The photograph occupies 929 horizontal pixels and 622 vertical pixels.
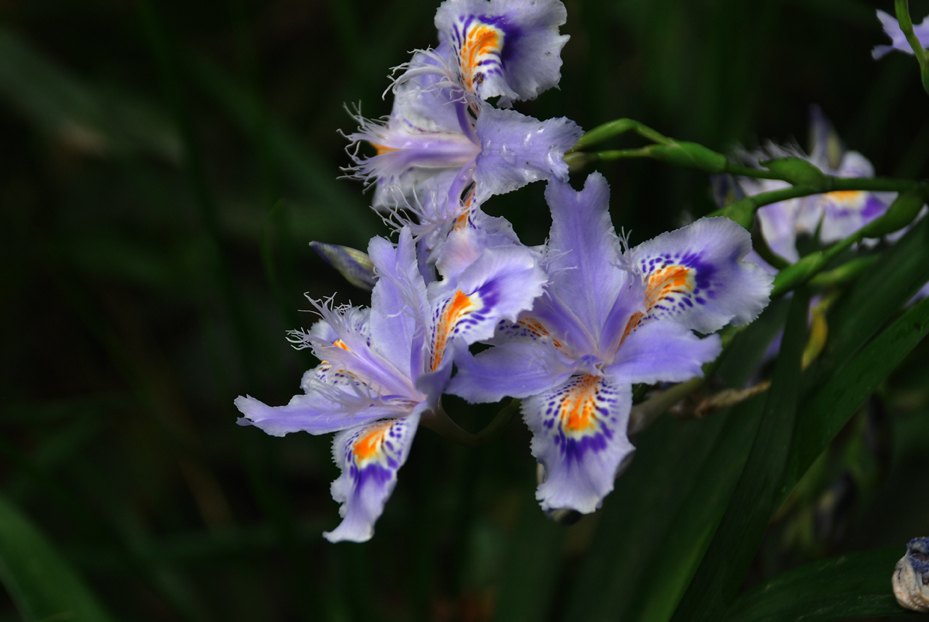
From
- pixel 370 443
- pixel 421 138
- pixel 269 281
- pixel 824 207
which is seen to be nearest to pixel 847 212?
pixel 824 207

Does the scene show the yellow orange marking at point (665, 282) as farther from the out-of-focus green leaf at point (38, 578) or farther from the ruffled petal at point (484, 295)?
the out-of-focus green leaf at point (38, 578)

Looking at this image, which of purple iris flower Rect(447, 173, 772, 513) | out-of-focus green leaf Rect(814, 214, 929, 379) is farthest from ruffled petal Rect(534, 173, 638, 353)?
out-of-focus green leaf Rect(814, 214, 929, 379)

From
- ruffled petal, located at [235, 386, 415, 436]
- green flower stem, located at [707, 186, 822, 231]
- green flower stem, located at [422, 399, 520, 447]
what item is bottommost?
green flower stem, located at [422, 399, 520, 447]

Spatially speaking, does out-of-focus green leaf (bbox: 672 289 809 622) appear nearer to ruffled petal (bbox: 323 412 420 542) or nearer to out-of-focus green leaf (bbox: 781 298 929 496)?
out-of-focus green leaf (bbox: 781 298 929 496)

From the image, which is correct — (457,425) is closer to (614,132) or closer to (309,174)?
(614,132)

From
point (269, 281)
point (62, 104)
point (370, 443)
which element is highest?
point (62, 104)

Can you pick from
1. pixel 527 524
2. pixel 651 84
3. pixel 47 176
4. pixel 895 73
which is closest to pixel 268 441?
pixel 527 524

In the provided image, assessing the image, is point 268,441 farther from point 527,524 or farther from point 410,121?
point 410,121
